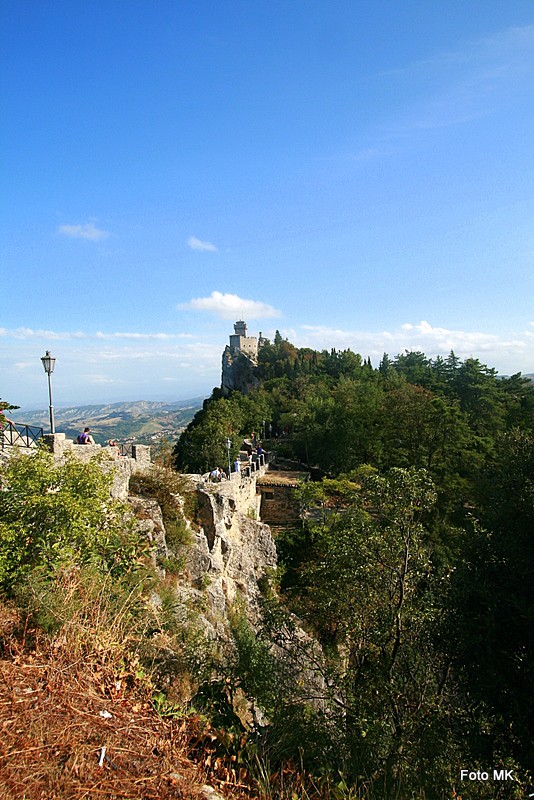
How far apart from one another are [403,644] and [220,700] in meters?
4.41

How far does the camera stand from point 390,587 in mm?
9234

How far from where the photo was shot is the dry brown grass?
3359 millimetres

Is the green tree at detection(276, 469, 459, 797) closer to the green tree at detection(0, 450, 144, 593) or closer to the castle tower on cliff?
the green tree at detection(0, 450, 144, 593)

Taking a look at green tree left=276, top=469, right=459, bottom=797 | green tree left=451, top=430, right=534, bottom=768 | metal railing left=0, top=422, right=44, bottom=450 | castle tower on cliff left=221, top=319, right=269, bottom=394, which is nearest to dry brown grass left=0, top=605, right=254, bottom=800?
green tree left=276, top=469, right=459, bottom=797

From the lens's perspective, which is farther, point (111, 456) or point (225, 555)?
point (225, 555)

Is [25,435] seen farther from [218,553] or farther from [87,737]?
[87,737]

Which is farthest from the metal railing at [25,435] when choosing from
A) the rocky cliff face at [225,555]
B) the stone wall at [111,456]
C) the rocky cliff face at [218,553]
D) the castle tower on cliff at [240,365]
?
the castle tower on cliff at [240,365]

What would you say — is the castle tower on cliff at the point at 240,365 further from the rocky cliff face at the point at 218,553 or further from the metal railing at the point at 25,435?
the metal railing at the point at 25,435

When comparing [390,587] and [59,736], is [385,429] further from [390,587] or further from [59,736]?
[59,736]

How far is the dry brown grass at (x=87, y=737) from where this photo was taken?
336cm

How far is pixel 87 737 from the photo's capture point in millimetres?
3781

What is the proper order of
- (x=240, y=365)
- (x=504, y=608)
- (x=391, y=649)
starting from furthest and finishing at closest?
(x=240, y=365) → (x=391, y=649) → (x=504, y=608)

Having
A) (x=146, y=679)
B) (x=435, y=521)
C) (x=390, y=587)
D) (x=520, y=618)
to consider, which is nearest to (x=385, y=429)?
(x=435, y=521)

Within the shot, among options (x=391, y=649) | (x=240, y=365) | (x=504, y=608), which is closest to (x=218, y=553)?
(x=391, y=649)
